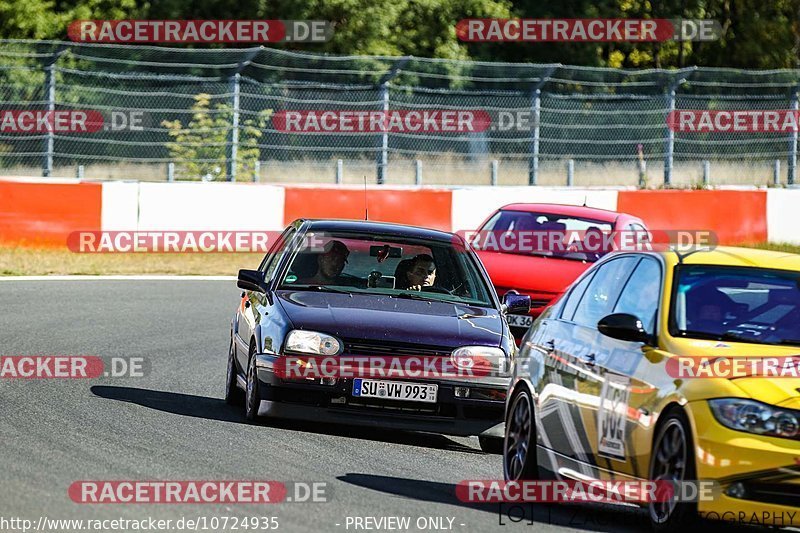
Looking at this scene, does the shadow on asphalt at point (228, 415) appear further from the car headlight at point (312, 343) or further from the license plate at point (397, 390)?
the car headlight at point (312, 343)

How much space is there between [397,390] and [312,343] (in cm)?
62

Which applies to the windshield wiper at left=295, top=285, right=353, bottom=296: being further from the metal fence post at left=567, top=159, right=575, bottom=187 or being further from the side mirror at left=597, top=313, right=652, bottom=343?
the metal fence post at left=567, top=159, right=575, bottom=187

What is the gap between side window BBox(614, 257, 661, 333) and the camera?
790 cm

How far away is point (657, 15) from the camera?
166ft

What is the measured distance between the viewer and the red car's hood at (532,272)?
1559cm

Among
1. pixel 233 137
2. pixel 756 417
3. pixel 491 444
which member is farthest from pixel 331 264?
pixel 233 137

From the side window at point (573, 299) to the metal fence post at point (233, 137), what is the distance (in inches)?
752

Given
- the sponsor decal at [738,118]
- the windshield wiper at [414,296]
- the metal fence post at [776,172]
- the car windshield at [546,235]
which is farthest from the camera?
the metal fence post at [776,172]

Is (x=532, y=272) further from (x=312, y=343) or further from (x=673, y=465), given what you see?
(x=673, y=465)

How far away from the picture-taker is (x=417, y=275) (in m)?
11.5

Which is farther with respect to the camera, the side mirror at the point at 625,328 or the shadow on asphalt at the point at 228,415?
the shadow on asphalt at the point at 228,415

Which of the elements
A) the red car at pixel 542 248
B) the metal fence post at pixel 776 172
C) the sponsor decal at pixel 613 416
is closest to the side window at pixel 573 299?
the sponsor decal at pixel 613 416

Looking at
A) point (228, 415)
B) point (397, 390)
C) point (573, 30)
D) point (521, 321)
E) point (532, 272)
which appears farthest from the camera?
point (573, 30)

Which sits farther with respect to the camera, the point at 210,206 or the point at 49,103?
the point at 49,103
